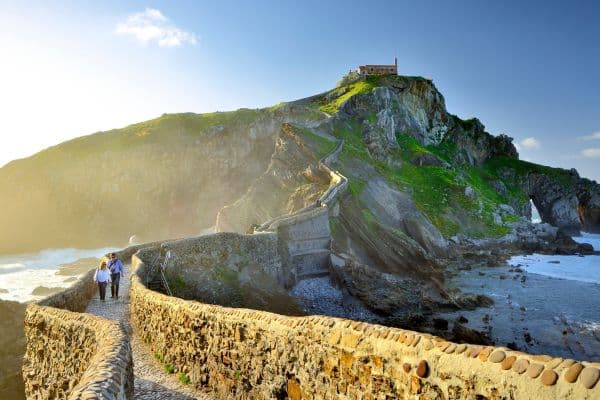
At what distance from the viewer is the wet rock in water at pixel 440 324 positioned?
2543cm

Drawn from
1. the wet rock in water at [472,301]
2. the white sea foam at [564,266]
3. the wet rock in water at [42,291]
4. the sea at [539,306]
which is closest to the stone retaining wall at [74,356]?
the sea at [539,306]

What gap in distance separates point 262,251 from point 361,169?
2852 centimetres

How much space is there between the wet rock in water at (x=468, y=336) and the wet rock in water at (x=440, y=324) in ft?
3.85

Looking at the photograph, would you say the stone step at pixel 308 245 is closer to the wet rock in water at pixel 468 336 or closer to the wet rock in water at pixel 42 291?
the wet rock in water at pixel 468 336

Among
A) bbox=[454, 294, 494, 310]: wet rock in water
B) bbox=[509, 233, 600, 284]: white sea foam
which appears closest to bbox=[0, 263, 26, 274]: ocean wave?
bbox=[454, 294, 494, 310]: wet rock in water

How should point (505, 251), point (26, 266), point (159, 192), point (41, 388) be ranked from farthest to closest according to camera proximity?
point (159, 192) → point (26, 266) → point (505, 251) → point (41, 388)

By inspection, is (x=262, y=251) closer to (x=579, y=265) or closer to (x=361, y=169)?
(x=361, y=169)

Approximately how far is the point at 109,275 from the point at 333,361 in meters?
14.2

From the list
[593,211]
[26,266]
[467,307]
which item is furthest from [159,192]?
[593,211]

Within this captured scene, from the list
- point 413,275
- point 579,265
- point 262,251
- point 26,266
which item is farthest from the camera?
point 26,266

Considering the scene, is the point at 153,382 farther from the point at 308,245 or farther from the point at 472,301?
the point at 472,301

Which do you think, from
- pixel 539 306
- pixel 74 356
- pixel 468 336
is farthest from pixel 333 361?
pixel 539 306

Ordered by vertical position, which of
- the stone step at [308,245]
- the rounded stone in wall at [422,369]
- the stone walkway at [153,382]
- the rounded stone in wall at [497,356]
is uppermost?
the rounded stone in wall at [497,356]

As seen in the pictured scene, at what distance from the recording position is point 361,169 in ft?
178
